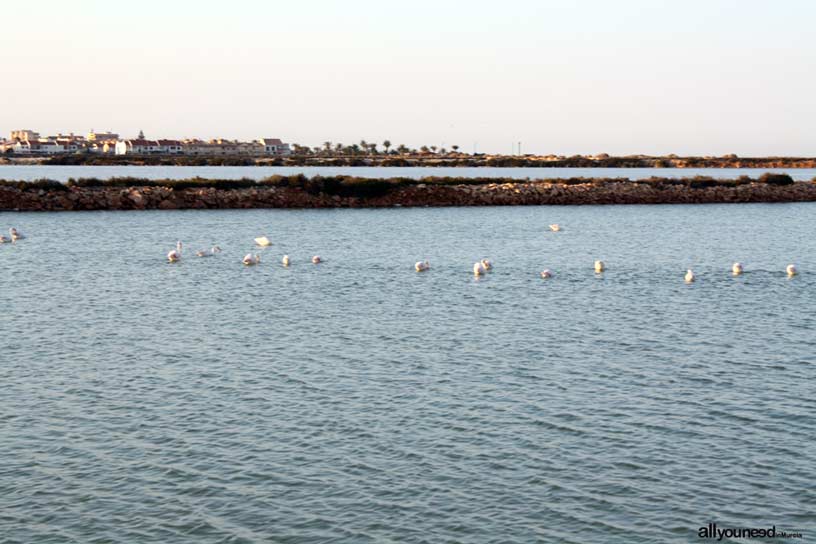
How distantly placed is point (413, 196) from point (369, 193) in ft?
13.5

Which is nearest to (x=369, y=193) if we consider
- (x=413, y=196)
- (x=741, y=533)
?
(x=413, y=196)

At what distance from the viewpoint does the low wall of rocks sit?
69.1m

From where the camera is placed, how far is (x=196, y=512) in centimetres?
1329

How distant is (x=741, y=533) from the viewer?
41.6 ft

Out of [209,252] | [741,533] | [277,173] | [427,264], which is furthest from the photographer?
[277,173]

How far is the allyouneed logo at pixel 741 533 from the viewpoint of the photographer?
41.3 ft

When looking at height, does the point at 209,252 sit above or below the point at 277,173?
below

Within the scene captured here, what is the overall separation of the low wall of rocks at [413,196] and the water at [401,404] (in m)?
31.0

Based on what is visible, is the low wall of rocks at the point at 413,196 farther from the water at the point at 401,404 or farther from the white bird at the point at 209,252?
the water at the point at 401,404

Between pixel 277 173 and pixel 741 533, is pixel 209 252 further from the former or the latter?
pixel 277 173

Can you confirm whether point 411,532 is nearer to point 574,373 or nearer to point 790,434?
point 790,434

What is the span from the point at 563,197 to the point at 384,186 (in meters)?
16.4

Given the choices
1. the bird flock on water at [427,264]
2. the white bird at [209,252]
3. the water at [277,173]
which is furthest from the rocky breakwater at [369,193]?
the water at [277,173]

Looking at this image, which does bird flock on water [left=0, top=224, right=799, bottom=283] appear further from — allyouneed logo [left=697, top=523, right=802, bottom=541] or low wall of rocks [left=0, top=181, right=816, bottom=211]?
allyouneed logo [left=697, top=523, right=802, bottom=541]
